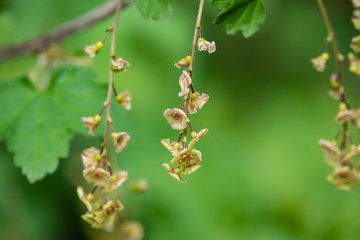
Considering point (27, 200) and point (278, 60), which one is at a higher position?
point (278, 60)

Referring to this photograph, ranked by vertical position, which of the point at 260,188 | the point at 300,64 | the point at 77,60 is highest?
the point at 77,60

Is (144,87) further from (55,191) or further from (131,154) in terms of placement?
(55,191)

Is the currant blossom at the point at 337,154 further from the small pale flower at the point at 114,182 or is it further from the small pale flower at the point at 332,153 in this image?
the small pale flower at the point at 114,182

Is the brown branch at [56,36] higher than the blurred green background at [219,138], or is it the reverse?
the brown branch at [56,36]

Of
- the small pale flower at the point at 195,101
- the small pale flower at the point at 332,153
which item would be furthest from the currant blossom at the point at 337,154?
the small pale flower at the point at 195,101

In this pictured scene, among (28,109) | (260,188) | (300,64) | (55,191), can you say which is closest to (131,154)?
(55,191)

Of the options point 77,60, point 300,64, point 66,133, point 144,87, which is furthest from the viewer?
point 300,64

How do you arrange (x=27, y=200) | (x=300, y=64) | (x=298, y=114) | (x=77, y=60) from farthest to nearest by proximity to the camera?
(x=300, y=64) → (x=298, y=114) → (x=27, y=200) → (x=77, y=60)
